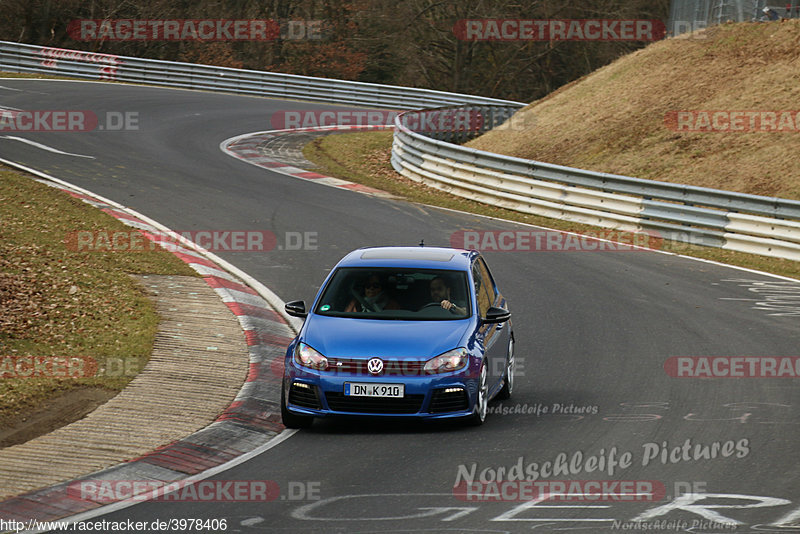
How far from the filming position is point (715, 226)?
2023cm

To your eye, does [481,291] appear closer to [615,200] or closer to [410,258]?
[410,258]

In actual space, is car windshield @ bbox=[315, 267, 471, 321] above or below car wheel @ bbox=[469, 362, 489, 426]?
above

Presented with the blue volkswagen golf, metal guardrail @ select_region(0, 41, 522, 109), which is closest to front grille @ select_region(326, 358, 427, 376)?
the blue volkswagen golf

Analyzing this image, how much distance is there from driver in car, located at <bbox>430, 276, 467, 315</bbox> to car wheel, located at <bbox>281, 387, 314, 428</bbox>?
172 cm

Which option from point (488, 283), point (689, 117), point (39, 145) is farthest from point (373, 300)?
point (689, 117)

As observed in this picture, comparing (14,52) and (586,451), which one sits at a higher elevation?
(14,52)

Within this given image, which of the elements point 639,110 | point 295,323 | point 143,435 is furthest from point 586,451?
point 639,110

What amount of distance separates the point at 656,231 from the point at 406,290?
11821 millimetres

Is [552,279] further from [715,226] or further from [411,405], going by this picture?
[411,405]

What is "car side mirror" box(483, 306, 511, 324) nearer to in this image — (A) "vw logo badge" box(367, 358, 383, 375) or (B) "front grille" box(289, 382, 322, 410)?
(A) "vw logo badge" box(367, 358, 383, 375)

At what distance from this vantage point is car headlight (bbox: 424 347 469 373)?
938 cm

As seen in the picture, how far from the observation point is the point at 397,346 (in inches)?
372

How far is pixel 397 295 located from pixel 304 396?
1.54 meters

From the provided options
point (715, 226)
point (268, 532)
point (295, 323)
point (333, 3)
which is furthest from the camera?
point (333, 3)
